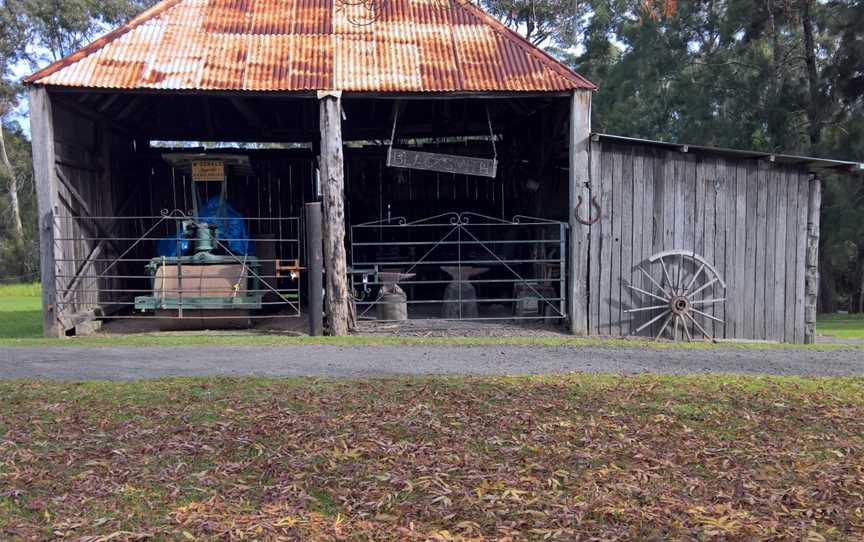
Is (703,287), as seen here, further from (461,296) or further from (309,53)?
(309,53)

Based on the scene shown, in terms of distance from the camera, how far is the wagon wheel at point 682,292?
12203 mm

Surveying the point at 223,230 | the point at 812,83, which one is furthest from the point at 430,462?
the point at 812,83

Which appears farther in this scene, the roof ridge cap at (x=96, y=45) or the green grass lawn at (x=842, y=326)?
the green grass lawn at (x=842, y=326)

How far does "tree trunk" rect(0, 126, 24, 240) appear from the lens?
3884 cm

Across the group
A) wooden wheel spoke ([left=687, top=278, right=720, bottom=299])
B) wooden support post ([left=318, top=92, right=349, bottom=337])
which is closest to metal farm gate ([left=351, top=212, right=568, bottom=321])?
wooden support post ([left=318, top=92, right=349, bottom=337])

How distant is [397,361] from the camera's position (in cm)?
899

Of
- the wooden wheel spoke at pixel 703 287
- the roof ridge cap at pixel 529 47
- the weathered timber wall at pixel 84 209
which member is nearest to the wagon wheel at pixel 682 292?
the wooden wheel spoke at pixel 703 287

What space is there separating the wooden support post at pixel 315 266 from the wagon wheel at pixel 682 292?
5.23 metres

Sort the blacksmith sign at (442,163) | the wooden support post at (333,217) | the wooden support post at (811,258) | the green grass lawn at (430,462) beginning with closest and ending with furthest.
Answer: the green grass lawn at (430,462) → the wooden support post at (333,217) → the wooden support post at (811,258) → the blacksmith sign at (442,163)

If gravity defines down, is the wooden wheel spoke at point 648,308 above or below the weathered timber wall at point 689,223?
below

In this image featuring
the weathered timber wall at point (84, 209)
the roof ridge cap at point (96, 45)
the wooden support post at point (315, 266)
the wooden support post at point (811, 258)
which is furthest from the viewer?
the wooden support post at point (811, 258)

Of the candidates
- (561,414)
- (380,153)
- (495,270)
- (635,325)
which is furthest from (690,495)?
(380,153)

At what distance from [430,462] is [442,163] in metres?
8.63

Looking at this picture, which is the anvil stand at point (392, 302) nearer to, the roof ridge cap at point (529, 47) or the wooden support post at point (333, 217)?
the wooden support post at point (333, 217)
